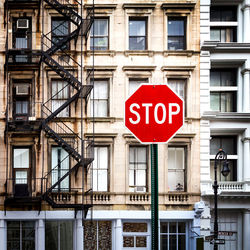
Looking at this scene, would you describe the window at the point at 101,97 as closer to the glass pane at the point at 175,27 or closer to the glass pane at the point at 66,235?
the glass pane at the point at 175,27

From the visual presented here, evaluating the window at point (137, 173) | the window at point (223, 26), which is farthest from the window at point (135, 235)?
the window at point (223, 26)

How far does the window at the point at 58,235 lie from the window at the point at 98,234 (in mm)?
774

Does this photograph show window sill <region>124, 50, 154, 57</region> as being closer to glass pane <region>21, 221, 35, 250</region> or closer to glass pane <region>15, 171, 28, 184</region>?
Result: glass pane <region>15, 171, 28, 184</region>

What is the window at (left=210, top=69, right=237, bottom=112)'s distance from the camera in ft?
87.2

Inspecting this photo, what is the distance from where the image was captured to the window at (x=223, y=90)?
26594 mm

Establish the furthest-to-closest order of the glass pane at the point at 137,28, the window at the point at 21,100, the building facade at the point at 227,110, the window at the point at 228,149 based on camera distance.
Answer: the window at the point at 228,149, the glass pane at the point at 137,28, the window at the point at 21,100, the building facade at the point at 227,110

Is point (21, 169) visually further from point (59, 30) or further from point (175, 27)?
point (175, 27)

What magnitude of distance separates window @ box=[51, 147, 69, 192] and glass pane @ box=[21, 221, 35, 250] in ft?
6.92

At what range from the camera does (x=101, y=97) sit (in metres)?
26.3

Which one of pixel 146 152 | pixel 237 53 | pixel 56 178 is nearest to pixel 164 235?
pixel 146 152

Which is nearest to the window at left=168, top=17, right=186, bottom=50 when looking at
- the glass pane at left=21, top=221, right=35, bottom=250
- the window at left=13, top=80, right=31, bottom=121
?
the window at left=13, top=80, right=31, bottom=121

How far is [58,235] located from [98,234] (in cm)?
193

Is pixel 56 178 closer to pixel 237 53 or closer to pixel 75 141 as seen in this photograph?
pixel 75 141

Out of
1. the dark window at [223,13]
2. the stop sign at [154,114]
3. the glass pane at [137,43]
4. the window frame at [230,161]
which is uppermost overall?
the dark window at [223,13]
